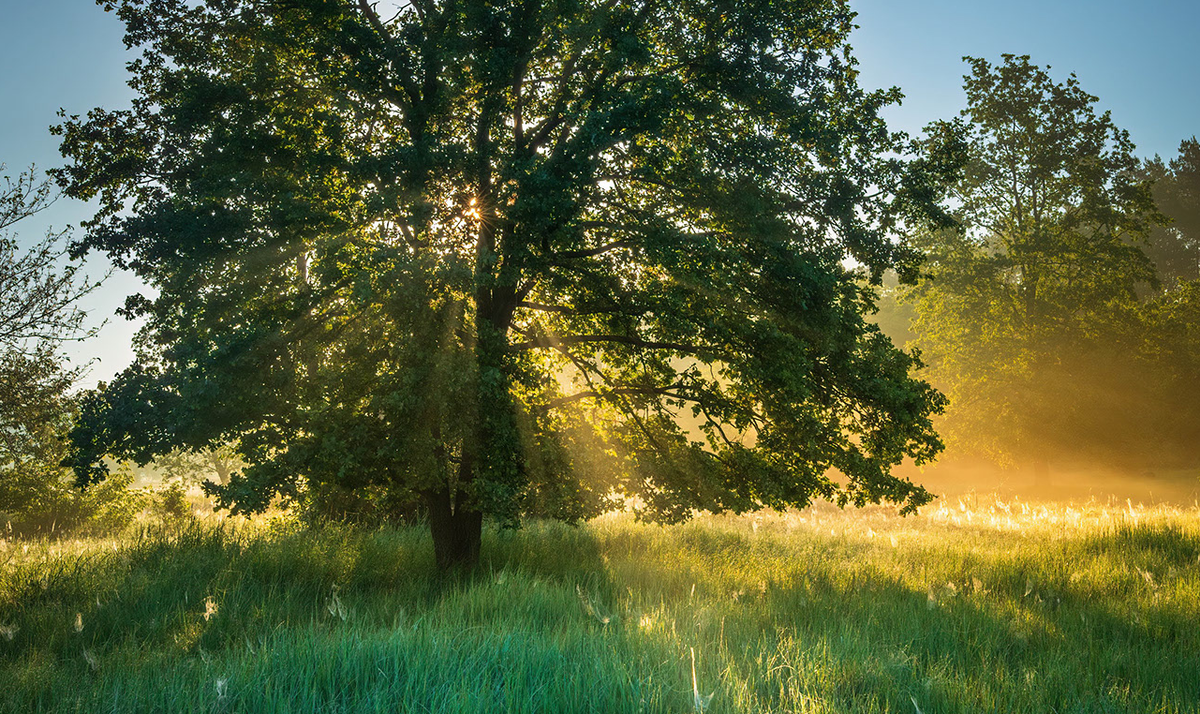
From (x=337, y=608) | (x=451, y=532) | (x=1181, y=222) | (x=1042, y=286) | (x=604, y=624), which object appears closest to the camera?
(x=604, y=624)

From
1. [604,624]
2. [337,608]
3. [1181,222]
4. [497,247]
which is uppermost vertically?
[1181,222]

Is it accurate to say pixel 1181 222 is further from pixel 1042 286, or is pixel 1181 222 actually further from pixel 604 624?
pixel 604 624

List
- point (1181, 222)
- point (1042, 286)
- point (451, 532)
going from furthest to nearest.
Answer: point (1181, 222), point (1042, 286), point (451, 532)

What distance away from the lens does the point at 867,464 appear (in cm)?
913

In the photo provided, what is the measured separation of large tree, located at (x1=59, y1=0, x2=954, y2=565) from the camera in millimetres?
8031

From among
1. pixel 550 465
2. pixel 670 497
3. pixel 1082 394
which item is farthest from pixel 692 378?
pixel 1082 394

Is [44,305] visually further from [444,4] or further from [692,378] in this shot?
[692,378]

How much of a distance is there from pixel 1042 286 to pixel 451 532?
2893 cm

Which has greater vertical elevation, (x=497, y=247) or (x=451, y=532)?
(x=497, y=247)

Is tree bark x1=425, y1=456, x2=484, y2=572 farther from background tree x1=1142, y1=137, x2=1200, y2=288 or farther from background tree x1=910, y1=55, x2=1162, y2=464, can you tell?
background tree x1=1142, y1=137, x2=1200, y2=288

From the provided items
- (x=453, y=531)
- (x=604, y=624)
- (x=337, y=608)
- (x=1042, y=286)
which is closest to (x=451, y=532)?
(x=453, y=531)

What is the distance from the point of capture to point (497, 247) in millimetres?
9711

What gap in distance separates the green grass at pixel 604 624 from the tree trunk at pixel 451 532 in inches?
17.3

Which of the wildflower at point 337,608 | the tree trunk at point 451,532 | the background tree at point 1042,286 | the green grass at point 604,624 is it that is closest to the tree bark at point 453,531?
the tree trunk at point 451,532
